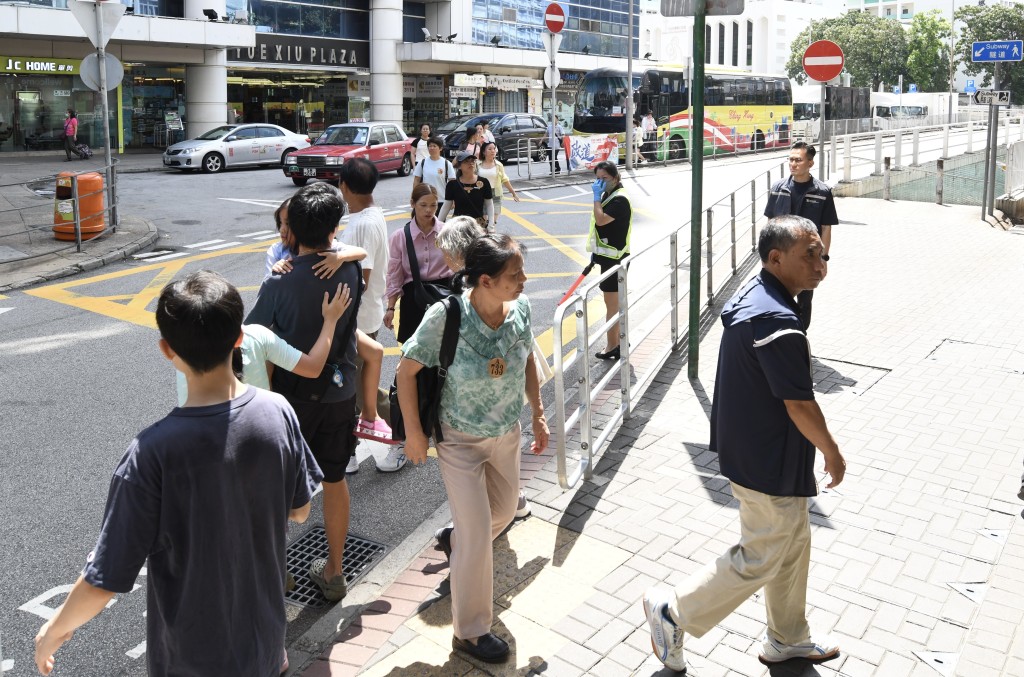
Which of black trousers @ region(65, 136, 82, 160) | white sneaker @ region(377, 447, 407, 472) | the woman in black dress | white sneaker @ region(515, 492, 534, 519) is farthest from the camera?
black trousers @ region(65, 136, 82, 160)

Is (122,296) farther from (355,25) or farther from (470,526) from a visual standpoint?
(355,25)

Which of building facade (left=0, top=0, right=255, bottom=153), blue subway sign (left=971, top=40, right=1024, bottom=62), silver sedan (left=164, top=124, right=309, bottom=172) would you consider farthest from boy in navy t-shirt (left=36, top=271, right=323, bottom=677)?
building facade (left=0, top=0, right=255, bottom=153)

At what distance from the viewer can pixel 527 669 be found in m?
3.90

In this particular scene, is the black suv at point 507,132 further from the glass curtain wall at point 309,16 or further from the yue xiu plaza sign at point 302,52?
the yue xiu plaza sign at point 302,52

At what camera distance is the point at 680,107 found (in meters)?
33.8

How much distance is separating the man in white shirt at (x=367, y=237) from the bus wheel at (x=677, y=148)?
27.7 metres

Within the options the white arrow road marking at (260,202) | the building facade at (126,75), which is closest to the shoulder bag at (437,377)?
the white arrow road marking at (260,202)

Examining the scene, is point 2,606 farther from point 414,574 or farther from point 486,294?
point 486,294

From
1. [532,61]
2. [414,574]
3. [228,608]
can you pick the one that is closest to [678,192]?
[414,574]

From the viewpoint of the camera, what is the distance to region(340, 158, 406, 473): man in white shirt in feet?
18.2

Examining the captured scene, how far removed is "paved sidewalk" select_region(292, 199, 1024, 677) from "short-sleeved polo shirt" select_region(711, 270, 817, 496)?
82 cm

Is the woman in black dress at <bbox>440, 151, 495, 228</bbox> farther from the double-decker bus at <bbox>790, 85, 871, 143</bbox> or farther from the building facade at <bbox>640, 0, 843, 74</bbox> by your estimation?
the building facade at <bbox>640, 0, 843, 74</bbox>

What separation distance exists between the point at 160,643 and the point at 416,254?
3664 millimetres

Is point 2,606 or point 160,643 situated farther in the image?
point 2,606
